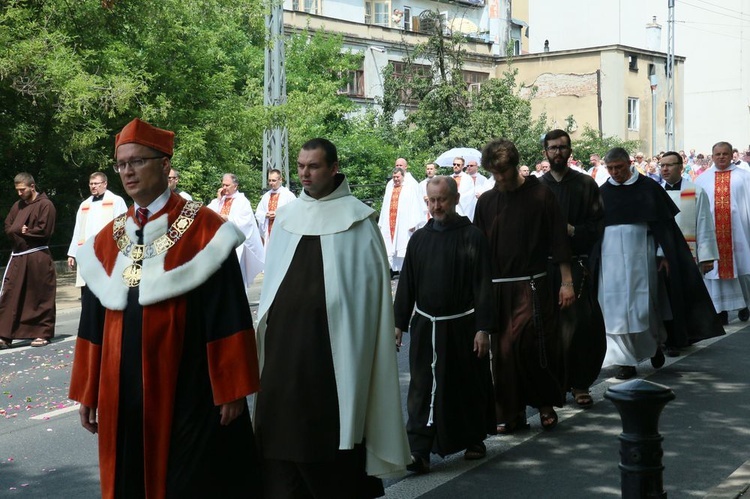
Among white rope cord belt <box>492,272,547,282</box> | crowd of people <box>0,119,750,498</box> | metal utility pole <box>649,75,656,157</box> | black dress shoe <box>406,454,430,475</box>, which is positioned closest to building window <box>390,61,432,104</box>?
metal utility pole <box>649,75,656,157</box>

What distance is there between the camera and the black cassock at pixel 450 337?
6.86 metres

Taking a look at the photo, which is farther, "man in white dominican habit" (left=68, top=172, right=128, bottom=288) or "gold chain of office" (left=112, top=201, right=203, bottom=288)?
"man in white dominican habit" (left=68, top=172, right=128, bottom=288)

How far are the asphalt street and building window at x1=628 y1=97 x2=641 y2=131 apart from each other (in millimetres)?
45617

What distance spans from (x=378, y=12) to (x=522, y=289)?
145ft

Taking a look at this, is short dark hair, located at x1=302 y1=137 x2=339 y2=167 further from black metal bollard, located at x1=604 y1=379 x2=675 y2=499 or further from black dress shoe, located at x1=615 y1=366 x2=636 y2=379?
black dress shoe, located at x1=615 y1=366 x2=636 y2=379

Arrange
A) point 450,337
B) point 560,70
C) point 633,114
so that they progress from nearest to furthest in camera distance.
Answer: point 450,337
point 560,70
point 633,114

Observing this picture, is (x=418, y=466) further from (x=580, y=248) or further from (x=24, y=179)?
(x=24, y=179)

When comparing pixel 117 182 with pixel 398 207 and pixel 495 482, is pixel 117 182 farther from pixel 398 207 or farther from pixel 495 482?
pixel 495 482

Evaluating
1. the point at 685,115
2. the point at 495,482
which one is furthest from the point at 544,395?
the point at 685,115

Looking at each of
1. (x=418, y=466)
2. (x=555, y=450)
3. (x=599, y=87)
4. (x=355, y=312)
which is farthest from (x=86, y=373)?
(x=599, y=87)

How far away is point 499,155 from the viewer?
306 inches

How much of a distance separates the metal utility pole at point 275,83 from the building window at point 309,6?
2310cm

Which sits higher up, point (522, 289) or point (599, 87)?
point (599, 87)

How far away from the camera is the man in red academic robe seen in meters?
4.41
